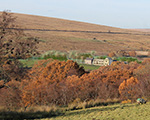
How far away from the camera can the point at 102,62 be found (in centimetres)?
6209

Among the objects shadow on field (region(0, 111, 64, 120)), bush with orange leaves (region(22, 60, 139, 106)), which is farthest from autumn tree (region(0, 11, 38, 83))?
bush with orange leaves (region(22, 60, 139, 106))

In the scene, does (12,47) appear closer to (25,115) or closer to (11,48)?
(11,48)

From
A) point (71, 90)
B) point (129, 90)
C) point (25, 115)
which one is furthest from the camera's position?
point (71, 90)

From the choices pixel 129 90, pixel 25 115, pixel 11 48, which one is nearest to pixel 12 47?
pixel 11 48

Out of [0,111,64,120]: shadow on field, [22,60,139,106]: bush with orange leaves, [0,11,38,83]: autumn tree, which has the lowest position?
[22,60,139,106]: bush with orange leaves

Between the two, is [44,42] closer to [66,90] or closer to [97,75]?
[97,75]

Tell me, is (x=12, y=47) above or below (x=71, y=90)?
above

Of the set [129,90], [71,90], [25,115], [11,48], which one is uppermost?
[11,48]

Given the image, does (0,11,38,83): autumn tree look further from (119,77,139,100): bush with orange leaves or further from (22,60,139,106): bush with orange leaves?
(119,77,139,100): bush with orange leaves

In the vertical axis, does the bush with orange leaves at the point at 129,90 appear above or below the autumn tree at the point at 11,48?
below

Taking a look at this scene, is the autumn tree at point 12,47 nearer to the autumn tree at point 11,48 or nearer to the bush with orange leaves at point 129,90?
the autumn tree at point 11,48

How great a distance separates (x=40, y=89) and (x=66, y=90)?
9.94 feet

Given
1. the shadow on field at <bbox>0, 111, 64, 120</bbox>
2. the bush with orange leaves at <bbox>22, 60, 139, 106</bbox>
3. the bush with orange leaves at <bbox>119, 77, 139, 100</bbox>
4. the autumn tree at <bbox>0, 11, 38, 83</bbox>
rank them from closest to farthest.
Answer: the shadow on field at <bbox>0, 111, 64, 120</bbox> → the autumn tree at <bbox>0, 11, 38, 83</bbox> → the bush with orange leaves at <bbox>119, 77, 139, 100</bbox> → the bush with orange leaves at <bbox>22, 60, 139, 106</bbox>

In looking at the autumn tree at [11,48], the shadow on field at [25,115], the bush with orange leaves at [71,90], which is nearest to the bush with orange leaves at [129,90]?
the bush with orange leaves at [71,90]
